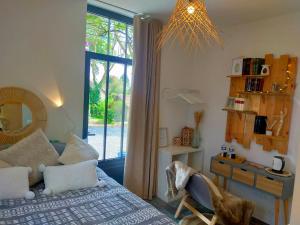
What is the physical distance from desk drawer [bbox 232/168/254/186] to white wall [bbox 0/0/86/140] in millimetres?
1962

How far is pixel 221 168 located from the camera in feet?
9.89

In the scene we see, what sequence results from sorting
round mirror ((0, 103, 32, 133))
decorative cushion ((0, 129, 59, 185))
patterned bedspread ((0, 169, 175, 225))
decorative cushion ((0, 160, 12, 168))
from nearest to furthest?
patterned bedspread ((0, 169, 175, 225)) → decorative cushion ((0, 160, 12, 168)) → decorative cushion ((0, 129, 59, 185)) → round mirror ((0, 103, 32, 133))

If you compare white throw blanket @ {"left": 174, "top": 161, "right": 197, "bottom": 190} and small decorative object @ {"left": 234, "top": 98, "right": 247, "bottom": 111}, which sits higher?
small decorative object @ {"left": 234, "top": 98, "right": 247, "bottom": 111}

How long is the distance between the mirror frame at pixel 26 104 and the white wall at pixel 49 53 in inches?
2.4

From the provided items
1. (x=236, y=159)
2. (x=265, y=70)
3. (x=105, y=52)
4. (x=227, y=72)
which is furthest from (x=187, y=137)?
(x=105, y=52)

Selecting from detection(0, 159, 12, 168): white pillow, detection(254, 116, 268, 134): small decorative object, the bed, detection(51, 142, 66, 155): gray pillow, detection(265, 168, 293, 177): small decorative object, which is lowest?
the bed

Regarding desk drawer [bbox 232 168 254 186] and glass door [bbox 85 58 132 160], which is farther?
glass door [bbox 85 58 132 160]

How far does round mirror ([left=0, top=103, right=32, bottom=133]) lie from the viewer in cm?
231

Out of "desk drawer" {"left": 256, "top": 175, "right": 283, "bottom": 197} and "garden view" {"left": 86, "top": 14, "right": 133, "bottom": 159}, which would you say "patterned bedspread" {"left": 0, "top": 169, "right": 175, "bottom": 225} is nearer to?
"garden view" {"left": 86, "top": 14, "right": 133, "bottom": 159}

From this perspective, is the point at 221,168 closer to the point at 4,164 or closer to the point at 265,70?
the point at 265,70

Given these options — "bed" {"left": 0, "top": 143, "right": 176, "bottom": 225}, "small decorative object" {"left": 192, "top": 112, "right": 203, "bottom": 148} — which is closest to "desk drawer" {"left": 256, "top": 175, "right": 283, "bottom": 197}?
"small decorative object" {"left": 192, "top": 112, "right": 203, "bottom": 148}

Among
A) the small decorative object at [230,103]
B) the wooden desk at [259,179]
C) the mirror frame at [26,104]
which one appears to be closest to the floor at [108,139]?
the mirror frame at [26,104]

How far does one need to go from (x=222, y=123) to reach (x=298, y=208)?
241cm

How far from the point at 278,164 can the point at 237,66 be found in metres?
1.28
